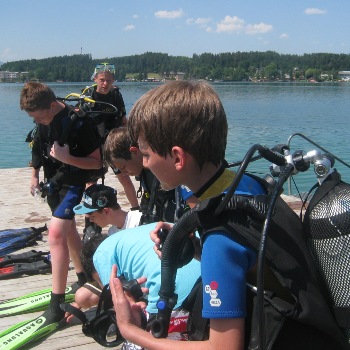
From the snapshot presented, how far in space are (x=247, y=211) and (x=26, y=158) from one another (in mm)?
19014

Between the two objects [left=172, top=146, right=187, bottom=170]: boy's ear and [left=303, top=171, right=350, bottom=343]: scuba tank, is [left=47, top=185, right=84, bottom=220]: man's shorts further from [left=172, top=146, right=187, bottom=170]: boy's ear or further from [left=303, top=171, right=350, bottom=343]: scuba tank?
[left=303, top=171, right=350, bottom=343]: scuba tank

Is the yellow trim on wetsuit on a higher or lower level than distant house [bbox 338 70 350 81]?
lower

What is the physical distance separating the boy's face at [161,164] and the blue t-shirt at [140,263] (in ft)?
2.27

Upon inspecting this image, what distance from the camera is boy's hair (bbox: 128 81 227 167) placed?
1456 millimetres

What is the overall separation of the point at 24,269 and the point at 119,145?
1.74 metres

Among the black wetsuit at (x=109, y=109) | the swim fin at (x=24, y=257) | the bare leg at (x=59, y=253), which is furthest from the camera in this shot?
the black wetsuit at (x=109, y=109)

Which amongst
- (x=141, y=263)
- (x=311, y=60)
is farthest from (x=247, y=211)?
(x=311, y=60)

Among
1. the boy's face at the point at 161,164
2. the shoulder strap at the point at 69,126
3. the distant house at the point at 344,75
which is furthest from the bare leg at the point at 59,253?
the distant house at the point at 344,75

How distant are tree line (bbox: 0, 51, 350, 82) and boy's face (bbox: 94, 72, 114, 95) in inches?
1914

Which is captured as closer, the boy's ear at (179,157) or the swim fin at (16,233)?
the boy's ear at (179,157)

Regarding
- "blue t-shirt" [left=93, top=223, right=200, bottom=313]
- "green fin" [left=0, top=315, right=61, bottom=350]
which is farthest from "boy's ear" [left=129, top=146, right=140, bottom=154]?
"green fin" [left=0, top=315, right=61, bottom=350]

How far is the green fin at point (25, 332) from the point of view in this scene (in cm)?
321

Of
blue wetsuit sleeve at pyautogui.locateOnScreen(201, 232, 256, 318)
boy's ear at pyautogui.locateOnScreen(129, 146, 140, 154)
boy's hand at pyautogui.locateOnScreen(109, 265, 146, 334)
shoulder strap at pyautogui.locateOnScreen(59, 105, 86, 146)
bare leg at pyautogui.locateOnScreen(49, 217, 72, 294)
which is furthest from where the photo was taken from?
shoulder strap at pyautogui.locateOnScreen(59, 105, 86, 146)

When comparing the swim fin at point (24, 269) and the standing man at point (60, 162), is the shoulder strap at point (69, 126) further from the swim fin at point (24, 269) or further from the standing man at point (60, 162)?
the swim fin at point (24, 269)
